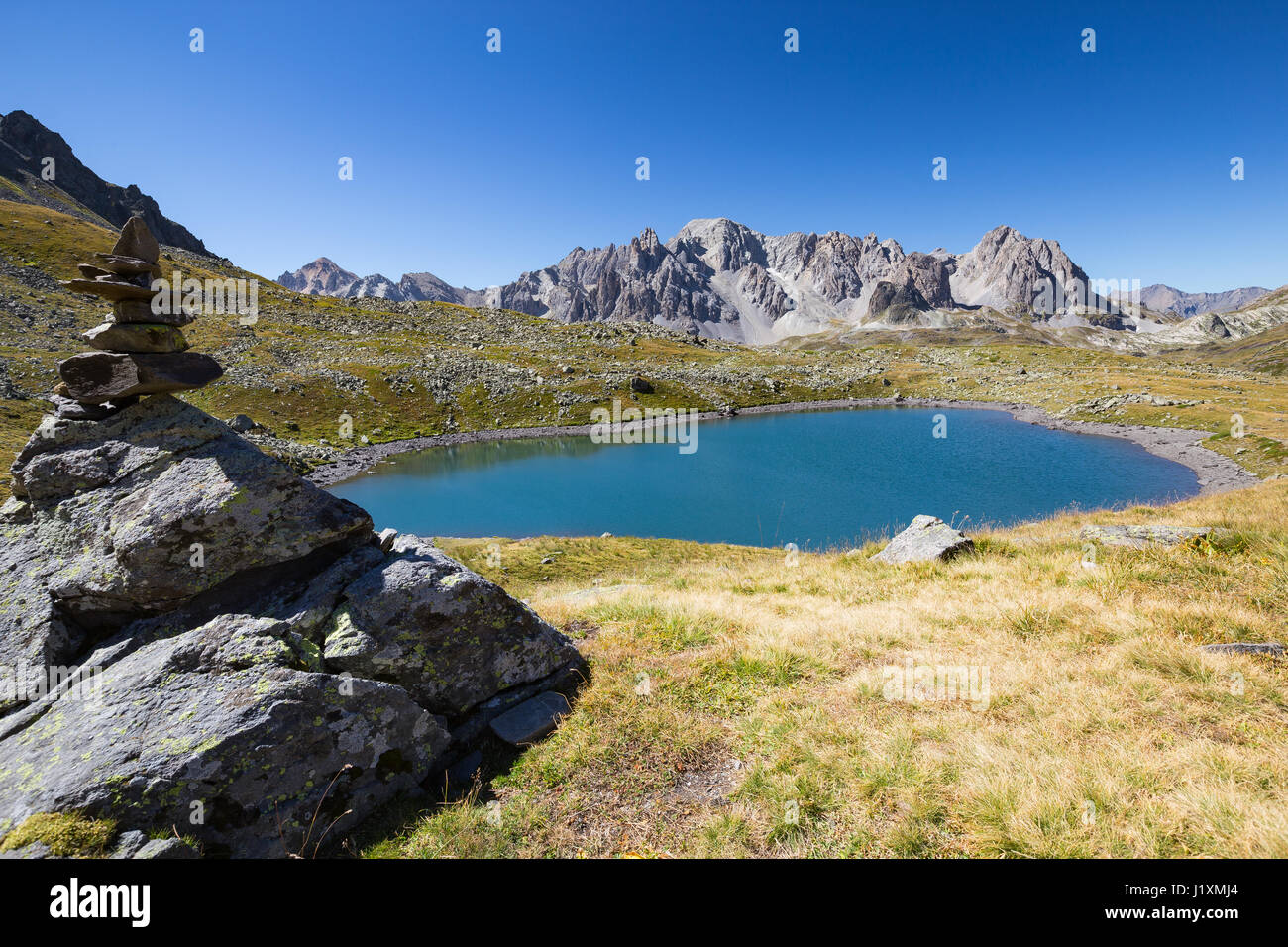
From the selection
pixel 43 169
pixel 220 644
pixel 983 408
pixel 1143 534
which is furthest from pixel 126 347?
pixel 43 169

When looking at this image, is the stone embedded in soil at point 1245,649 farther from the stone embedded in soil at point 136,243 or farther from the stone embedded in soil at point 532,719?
the stone embedded in soil at point 136,243

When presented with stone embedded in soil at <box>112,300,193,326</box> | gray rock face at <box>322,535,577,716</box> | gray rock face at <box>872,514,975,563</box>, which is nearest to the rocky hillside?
stone embedded in soil at <box>112,300,193,326</box>

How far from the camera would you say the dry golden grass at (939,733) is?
5.38 meters

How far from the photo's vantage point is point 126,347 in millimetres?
9711

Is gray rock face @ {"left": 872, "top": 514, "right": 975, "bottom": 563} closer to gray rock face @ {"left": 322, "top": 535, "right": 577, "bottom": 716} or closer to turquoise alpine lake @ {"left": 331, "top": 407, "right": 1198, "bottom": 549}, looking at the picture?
gray rock face @ {"left": 322, "top": 535, "right": 577, "bottom": 716}

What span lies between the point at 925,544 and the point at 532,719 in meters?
14.5

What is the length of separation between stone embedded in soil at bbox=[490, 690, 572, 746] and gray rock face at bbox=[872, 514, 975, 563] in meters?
12.9

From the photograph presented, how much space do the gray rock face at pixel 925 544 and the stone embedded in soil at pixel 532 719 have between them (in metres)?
12.9

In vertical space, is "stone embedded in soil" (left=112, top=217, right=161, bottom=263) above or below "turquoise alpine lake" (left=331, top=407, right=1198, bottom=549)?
above

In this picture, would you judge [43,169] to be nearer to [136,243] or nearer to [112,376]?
[136,243]

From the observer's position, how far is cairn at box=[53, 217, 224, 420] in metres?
9.45

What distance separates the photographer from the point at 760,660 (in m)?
9.74

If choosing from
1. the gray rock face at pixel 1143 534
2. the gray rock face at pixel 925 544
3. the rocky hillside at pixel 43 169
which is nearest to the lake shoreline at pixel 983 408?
the gray rock face at pixel 1143 534

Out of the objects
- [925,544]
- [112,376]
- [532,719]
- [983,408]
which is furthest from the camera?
[983,408]
